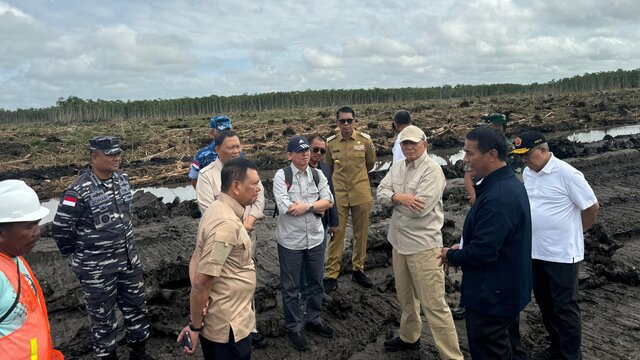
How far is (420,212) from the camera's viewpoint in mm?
3939

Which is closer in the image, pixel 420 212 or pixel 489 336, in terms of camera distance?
pixel 489 336

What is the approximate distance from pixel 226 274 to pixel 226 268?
38mm

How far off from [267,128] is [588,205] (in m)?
22.2

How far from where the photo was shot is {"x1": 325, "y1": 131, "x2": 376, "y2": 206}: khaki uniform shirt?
576 cm

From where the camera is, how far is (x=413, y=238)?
398 cm

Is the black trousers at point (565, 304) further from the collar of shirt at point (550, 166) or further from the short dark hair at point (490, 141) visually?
the short dark hair at point (490, 141)

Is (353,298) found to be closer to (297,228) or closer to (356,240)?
(356,240)

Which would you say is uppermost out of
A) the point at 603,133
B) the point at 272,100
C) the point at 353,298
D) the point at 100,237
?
the point at 272,100

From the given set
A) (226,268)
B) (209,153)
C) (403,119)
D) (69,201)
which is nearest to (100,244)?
(69,201)

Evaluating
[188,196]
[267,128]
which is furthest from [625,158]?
[267,128]

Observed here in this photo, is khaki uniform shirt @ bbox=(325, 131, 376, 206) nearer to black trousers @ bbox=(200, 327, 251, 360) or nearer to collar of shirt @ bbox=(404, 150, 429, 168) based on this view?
collar of shirt @ bbox=(404, 150, 429, 168)

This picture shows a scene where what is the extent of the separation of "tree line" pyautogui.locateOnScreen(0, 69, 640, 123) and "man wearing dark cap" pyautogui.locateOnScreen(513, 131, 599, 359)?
4560cm

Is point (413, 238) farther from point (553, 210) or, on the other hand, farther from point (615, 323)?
point (615, 323)

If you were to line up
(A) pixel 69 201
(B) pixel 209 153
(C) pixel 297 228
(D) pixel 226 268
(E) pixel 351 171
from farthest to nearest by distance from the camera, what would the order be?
(E) pixel 351 171
(B) pixel 209 153
(C) pixel 297 228
(A) pixel 69 201
(D) pixel 226 268
